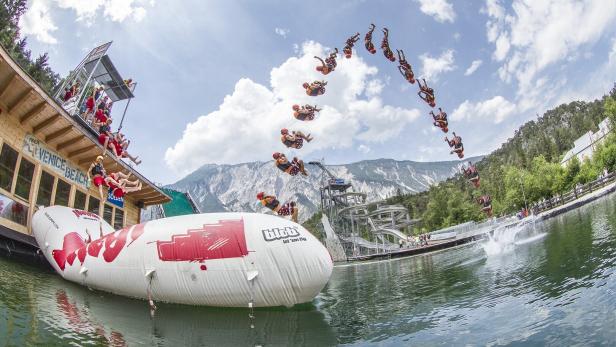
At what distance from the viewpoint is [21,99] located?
1455 cm

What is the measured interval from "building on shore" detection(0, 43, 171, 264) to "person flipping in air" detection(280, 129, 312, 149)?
11.5 m

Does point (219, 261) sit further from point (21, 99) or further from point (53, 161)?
point (53, 161)

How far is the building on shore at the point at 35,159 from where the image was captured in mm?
14281

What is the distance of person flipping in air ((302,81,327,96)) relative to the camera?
26.8 metres

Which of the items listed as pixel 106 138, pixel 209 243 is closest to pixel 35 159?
pixel 106 138

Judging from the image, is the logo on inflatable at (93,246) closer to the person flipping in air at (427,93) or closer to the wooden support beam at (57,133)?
the wooden support beam at (57,133)

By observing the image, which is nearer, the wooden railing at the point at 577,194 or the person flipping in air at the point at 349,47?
the person flipping in air at the point at 349,47

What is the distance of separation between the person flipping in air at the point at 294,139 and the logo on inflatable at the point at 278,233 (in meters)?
18.8

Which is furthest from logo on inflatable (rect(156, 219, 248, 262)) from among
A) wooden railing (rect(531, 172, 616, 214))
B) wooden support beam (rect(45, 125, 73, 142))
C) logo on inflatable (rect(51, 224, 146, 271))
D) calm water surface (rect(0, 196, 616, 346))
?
wooden railing (rect(531, 172, 616, 214))

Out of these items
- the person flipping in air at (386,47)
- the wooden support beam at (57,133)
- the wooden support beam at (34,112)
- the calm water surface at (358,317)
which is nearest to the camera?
the calm water surface at (358,317)

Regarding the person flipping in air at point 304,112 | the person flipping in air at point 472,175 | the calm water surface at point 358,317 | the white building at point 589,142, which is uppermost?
the white building at point 589,142

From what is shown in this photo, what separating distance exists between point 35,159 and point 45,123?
1.57 meters

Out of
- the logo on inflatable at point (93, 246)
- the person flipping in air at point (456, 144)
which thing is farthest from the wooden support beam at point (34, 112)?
the person flipping in air at point (456, 144)

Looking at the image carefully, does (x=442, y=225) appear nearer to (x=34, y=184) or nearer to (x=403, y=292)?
(x=403, y=292)
